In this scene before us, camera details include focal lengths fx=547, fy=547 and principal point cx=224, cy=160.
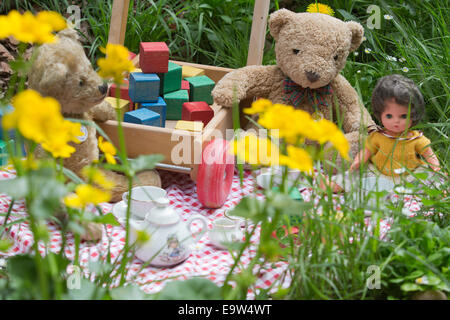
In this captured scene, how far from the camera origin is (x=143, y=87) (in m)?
1.81

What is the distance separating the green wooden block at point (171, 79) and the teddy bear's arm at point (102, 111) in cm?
29

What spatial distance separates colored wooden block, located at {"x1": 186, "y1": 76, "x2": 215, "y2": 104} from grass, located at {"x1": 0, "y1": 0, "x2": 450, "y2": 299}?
35 cm

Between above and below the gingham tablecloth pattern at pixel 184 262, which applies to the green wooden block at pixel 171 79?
above

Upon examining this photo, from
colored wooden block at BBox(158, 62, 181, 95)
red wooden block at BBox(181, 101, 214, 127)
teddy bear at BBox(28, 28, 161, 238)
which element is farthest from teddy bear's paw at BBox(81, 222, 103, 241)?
colored wooden block at BBox(158, 62, 181, 95)

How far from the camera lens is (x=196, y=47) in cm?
242

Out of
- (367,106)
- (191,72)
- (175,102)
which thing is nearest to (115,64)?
(175,102)

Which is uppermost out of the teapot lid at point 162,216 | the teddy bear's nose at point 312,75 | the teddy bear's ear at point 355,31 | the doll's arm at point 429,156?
the teddy bear's ear at point 355,31

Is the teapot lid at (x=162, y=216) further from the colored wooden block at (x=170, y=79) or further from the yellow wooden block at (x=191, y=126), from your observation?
the colored wooden block at (x=170, y=79)

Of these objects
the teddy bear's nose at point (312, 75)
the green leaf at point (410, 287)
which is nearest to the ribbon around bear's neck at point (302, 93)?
the teddy bear's nose at point (312, 75)

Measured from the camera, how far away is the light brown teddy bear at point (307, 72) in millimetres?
1685

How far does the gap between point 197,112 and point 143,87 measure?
0.64ft

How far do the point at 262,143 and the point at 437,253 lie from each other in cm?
46

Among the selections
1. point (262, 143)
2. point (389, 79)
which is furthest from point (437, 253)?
point (389, 79)
